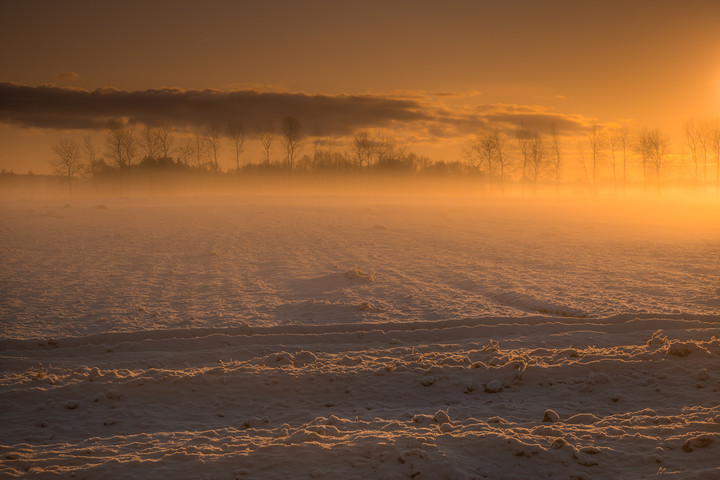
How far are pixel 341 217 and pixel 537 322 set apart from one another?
24.6 meters

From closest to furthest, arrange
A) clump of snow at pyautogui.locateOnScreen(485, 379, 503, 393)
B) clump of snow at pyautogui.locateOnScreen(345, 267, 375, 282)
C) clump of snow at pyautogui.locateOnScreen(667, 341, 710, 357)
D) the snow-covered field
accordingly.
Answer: the snow-covered field, clump of snow at pyautogui.locateOnScreen(485, 379, 503, 393), clump of snow at pyautogui.locateOnScreen(667, 341, 710, 357), clump of snow at pyautogui.locateOnScreen(345, 267, 375, 282)

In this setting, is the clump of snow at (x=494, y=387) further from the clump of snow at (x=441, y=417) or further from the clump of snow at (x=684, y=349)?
the clump of snow at (x=684, y=349)

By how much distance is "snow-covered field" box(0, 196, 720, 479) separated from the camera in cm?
471

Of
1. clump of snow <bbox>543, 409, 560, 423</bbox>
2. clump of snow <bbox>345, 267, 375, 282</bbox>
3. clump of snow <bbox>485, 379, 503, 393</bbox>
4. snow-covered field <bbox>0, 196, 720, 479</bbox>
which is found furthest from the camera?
clump of snow <bbox>345, 267, 375, 282</bbox>

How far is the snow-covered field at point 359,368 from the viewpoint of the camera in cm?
471

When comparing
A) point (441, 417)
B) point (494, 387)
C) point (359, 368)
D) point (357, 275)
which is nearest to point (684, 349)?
point (494, 387)

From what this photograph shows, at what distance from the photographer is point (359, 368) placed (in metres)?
7.21

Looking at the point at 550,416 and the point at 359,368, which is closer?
the point at 550,416

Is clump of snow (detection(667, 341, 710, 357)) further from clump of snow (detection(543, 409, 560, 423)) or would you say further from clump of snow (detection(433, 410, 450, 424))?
clump of snow (detection(433, 410, 450, 424))

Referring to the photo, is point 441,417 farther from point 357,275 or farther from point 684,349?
point 357,275

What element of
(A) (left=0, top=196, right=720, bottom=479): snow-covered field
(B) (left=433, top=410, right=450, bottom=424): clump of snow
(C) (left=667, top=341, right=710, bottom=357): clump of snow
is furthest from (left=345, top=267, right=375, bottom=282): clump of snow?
(B) (left=433, top=410, right=450, bottom=424): clump of snow

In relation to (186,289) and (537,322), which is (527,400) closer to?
(537,322)

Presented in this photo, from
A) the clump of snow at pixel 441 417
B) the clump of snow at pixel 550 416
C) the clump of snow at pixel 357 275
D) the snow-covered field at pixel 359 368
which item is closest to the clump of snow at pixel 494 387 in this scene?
the snow-covered field at pixel 359 368

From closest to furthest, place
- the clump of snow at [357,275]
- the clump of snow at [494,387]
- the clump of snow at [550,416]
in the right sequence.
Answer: the clump of snow at [550,416] → the clump of snow at [494,387] → the clump of snow at [357,275]
